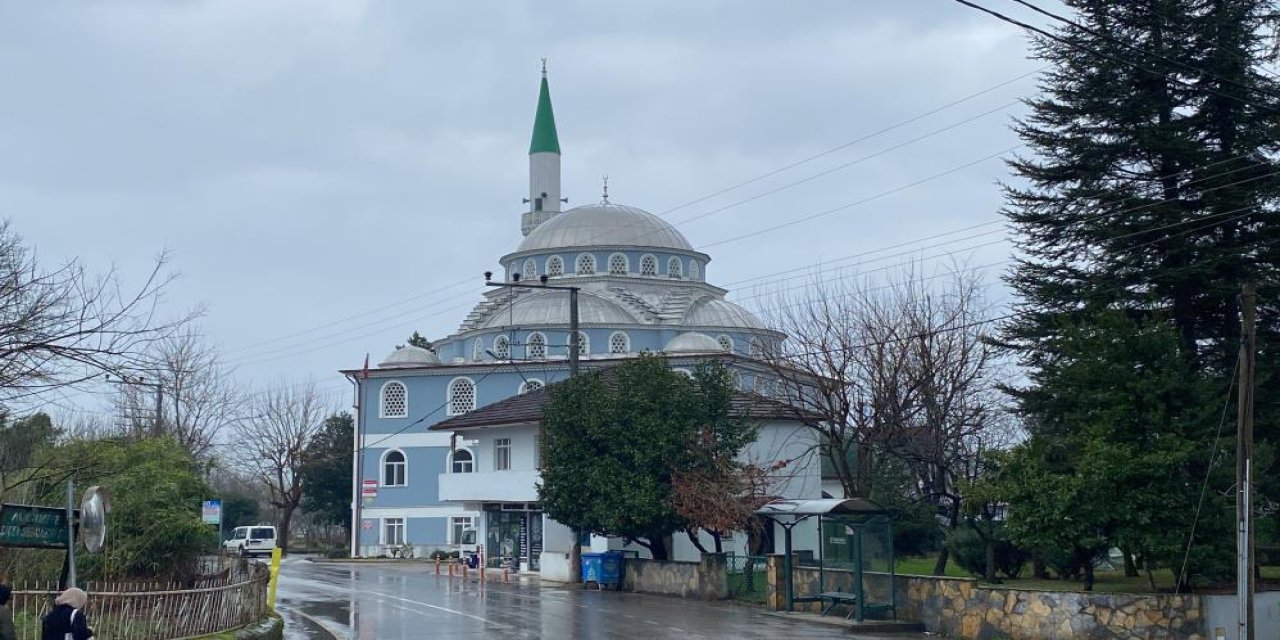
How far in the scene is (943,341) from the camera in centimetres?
3409

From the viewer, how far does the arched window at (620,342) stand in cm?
6844

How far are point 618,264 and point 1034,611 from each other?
177 feet

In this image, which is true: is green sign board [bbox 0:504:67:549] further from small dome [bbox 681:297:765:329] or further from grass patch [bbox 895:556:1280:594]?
small dome [bbox 681:297:765:329]

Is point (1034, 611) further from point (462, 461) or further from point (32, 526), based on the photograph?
point (462, 461)

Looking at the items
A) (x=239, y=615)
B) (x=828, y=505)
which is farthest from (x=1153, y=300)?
(x=239, y=615)

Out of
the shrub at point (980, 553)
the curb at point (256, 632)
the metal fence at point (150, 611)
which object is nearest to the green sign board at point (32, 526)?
the metal fence at point (150, 611)

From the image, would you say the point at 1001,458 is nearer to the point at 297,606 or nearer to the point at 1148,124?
the point at 1148,124

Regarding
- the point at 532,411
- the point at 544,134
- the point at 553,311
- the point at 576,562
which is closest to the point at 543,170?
the point at 544,134

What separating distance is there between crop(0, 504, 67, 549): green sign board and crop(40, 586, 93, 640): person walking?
165 centimetres

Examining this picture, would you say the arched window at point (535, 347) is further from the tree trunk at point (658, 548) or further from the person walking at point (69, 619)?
the person walking at point (69, 619)

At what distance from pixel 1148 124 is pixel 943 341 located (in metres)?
10.2

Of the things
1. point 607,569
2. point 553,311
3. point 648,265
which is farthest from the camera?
point 648,265

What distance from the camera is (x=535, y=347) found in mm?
66500

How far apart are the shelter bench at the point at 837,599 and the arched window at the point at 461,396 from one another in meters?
42.7
